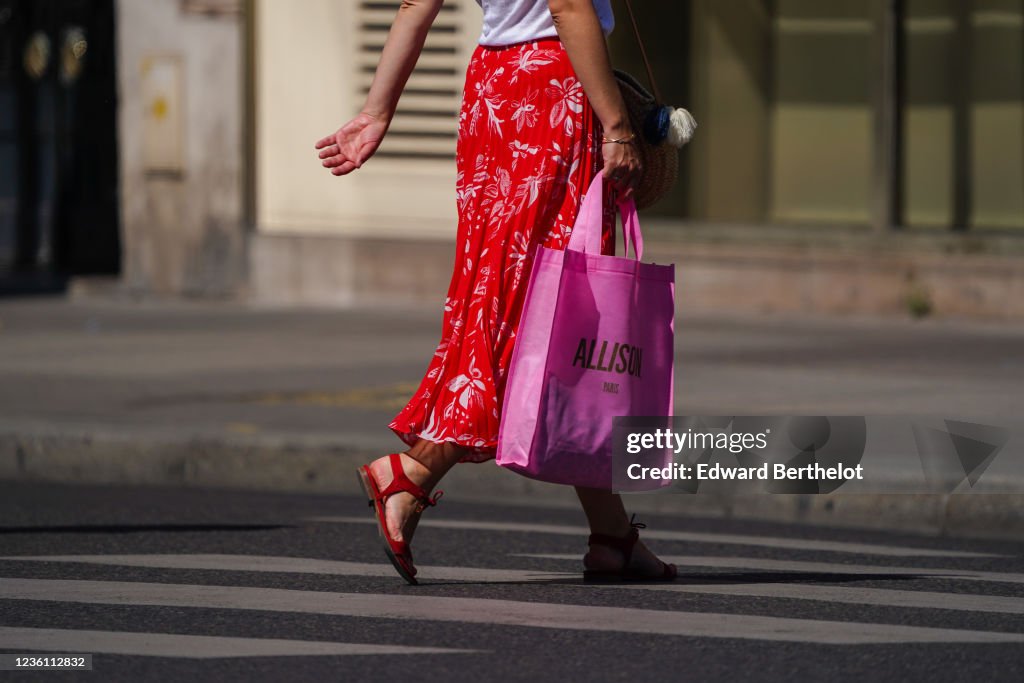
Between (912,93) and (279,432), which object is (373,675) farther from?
(912,93)

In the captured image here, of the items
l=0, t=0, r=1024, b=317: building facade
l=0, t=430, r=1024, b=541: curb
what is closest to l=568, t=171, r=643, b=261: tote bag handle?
l=0, t=430, r=1024, b=541: curb

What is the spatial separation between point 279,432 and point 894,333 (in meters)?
5.07

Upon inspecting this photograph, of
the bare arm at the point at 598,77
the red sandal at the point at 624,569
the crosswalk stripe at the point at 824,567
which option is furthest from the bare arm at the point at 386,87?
the crosswalk stripe at the point at 824,567

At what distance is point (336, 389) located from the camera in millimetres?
9539

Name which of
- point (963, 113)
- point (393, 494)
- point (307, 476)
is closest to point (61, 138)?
point (963, 113)

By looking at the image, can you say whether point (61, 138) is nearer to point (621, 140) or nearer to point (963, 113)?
point (963, 113)

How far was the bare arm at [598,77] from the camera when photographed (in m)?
5.09

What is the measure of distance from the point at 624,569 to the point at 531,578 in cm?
25

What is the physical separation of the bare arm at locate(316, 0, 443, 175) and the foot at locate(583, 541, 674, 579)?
1.13 metres

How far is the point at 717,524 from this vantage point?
→ 7016 mm

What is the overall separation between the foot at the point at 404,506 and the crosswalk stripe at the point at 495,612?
0.15 m

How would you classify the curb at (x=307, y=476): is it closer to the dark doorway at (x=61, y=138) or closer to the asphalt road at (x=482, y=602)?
the asphalt road at (x=482, y=602)

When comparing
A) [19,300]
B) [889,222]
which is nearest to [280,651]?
[889,222]

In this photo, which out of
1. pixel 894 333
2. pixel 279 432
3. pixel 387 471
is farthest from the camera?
pixel 894 333
